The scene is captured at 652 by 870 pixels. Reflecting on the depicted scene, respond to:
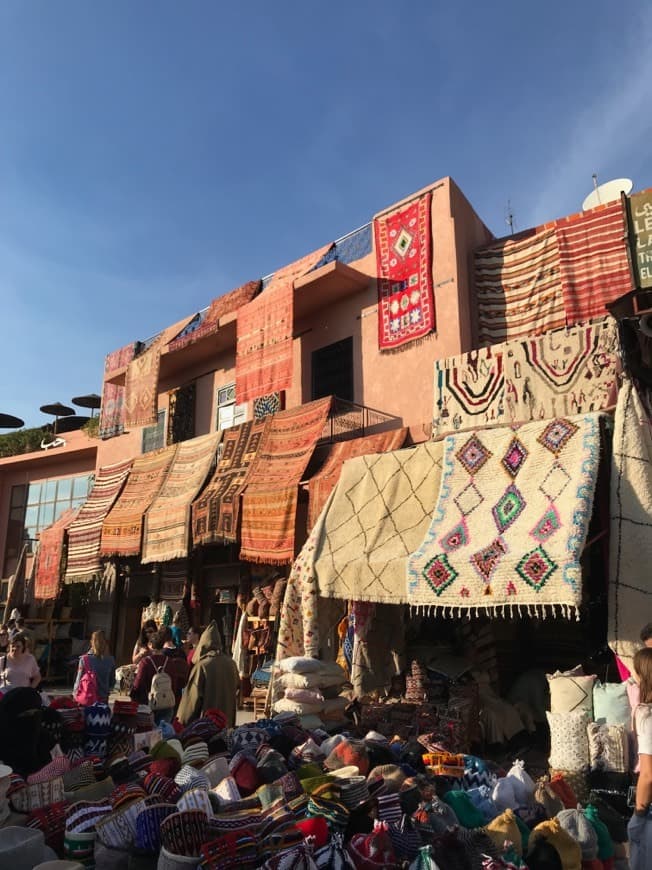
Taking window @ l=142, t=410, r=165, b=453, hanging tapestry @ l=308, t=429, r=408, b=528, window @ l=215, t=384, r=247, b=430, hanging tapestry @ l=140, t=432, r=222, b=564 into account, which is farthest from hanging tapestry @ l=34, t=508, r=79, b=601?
hanging tapestry @ l=308, t=429, r=408, b=528

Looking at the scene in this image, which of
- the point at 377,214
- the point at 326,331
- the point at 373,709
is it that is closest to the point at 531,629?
the point at 373,709

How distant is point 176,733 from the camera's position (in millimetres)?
4375

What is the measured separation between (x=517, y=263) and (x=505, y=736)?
628 cm

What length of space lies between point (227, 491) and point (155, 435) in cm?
509

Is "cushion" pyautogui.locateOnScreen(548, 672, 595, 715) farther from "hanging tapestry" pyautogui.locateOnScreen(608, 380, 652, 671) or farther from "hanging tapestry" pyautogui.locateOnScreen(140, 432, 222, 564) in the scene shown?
"hanging tapestry" pyautogui.locateOnScreen(140, 432, 222, 564)

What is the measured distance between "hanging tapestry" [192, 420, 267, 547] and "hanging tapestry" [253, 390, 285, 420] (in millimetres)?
452

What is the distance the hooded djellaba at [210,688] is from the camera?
5930 millimetres

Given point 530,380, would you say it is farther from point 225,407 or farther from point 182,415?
point 182,415

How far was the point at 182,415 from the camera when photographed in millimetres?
14594

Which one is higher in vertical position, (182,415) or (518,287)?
(518,287)

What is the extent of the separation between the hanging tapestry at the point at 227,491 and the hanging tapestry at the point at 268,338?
2.72ft

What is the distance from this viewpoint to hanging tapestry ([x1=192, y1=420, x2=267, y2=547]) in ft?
34.2

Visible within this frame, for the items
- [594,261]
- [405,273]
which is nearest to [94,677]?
[405,273]

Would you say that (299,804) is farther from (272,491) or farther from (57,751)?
(272,491)
